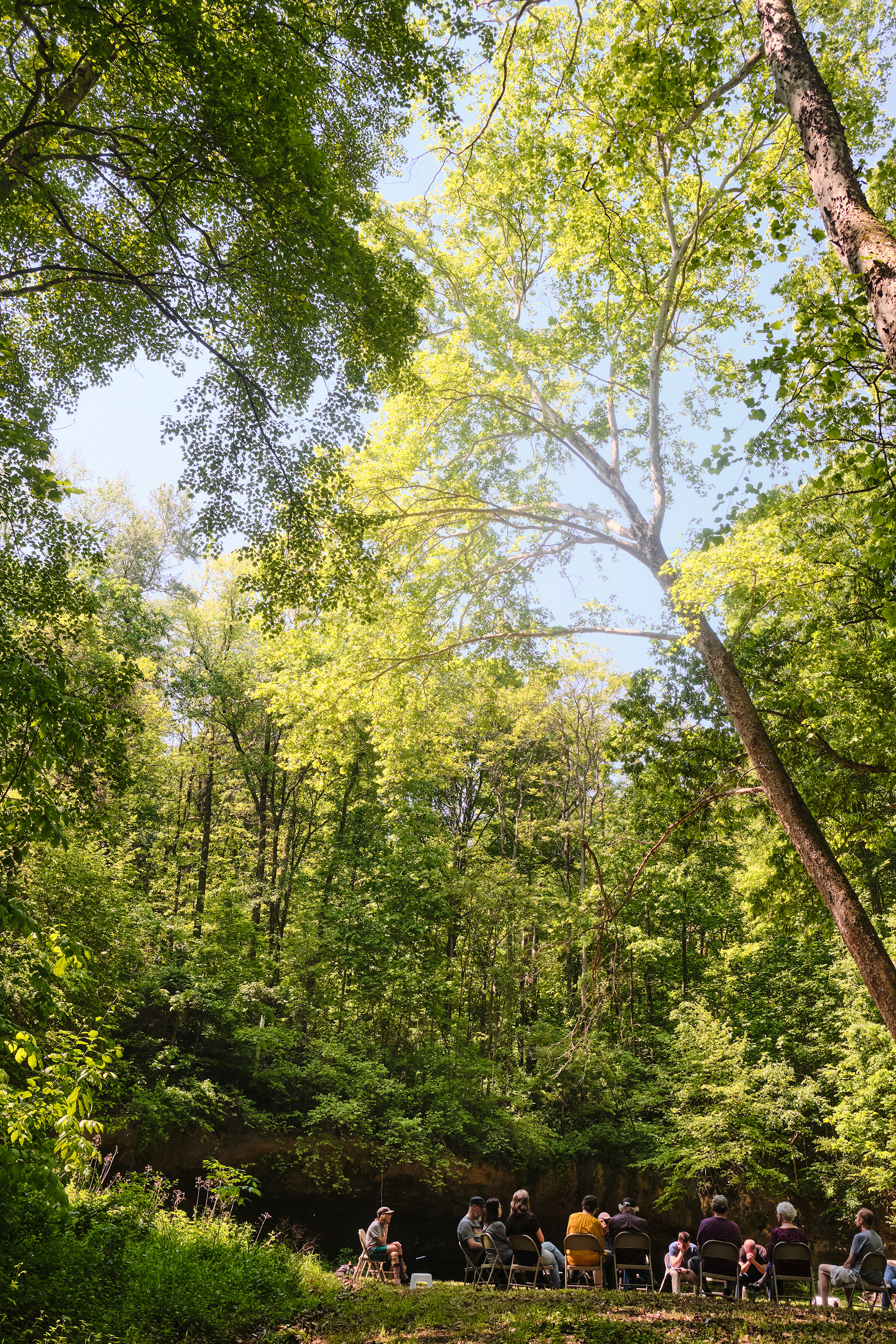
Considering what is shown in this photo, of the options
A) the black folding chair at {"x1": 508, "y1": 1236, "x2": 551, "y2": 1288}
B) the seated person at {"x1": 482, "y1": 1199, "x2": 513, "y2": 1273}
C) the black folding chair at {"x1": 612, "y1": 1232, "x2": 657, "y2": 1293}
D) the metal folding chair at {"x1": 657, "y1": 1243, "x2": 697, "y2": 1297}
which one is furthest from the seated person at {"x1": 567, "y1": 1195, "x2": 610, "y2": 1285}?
the metal folding chair at {"x1": 657, "y1": 1243, "x2": 697, "y2": 1297}

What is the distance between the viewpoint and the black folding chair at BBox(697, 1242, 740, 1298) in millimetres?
6965

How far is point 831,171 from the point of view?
3949 millimetres

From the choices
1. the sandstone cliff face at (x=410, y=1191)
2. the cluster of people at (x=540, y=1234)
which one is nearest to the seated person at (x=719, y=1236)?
the cluster of people at (x=540, y=1234)

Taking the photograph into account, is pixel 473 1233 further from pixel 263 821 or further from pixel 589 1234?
pixel 263 821

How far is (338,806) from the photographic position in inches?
791

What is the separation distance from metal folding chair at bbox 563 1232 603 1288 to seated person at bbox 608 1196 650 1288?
306 mm

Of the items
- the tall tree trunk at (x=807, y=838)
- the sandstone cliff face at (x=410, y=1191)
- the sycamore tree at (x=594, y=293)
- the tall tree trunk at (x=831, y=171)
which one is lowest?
the sandstone cliff face at (x=410, y=1191)

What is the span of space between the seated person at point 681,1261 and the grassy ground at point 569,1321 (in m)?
2.29

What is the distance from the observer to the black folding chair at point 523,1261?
7312mm

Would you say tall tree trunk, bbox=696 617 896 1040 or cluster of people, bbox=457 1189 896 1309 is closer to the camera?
tall tree trunk, bbox=696 617 896 1040

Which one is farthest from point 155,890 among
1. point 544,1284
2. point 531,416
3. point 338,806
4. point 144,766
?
point 531,416

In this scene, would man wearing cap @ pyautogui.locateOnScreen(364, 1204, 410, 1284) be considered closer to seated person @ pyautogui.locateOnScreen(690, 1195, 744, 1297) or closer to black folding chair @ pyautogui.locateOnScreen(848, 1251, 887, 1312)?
seated person @ pyautogui.locateOnScreen(690, 1195, 744, 1297)

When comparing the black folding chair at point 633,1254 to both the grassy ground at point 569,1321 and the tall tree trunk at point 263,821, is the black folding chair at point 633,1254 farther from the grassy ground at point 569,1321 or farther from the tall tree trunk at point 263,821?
the tall tree trunk at point 263,821

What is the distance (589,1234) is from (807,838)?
4235mm
